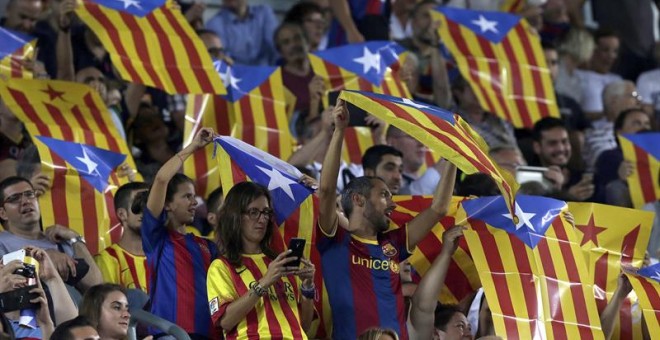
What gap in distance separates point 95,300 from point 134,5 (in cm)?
340

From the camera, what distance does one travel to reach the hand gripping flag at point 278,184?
910 centimetres

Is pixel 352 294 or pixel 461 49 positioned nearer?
pixel 352 294

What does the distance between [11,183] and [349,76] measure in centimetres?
335

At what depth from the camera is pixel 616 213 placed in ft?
32.7

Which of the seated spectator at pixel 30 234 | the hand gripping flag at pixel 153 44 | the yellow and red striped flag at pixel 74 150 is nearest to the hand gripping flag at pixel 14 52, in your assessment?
the yellow and red striped flag at pixel 74 150

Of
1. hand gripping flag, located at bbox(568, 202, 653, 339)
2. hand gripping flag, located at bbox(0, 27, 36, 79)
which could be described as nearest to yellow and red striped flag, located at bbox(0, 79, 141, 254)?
hand gripping flag, located at bbox(0, 27, 36, 79)

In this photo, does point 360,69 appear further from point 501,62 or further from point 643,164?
point 643,164

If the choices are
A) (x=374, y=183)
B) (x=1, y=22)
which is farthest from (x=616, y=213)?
(x=1, y=22)

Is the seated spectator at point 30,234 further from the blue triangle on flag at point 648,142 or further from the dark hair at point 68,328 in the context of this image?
the blue triangle on flag at point 648,142

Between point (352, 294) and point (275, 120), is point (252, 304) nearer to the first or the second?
point (352, 294)

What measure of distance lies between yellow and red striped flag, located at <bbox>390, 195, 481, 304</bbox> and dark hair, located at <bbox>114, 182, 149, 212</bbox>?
4.86ft

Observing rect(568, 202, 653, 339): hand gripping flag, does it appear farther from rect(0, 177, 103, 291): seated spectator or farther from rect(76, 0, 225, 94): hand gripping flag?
rect(0, 177, 103, 291): seated spectator

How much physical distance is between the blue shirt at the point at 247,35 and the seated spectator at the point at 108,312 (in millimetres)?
5719

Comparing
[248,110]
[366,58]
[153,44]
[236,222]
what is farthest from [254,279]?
[366,58]
